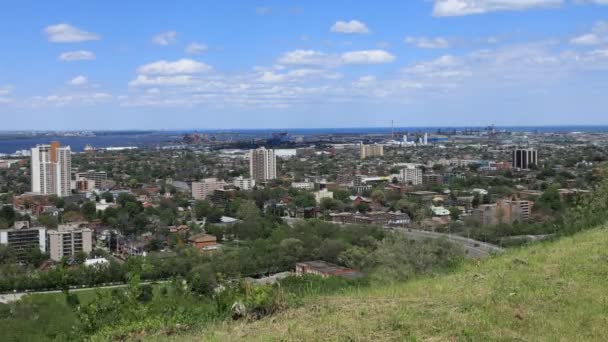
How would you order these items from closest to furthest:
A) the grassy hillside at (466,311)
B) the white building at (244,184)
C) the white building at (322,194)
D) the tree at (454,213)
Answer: the grassy hillside at (466,311)
the tree at (454,213)
the white building at (322,194)
the white building at (244,184)

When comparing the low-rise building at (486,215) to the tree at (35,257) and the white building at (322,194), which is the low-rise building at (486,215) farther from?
the tree at (35,257)

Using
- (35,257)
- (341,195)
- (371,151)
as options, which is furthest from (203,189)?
(371,151)

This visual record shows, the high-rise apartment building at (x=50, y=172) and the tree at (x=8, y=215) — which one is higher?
the high-rise apartment building at (x=50, y=172)

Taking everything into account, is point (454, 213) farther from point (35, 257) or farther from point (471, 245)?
point (35, 257)

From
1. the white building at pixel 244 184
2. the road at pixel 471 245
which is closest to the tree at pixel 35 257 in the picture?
the road at pixel 471 245

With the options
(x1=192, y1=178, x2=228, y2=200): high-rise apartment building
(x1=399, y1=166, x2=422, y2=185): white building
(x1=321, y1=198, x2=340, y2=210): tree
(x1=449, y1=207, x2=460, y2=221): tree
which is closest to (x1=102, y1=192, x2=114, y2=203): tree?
(x1=192, y1=178, x2=228, y2=200): high-rise apartment building

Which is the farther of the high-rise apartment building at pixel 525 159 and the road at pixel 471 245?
the high-rise apartment building at pixel 525 159
